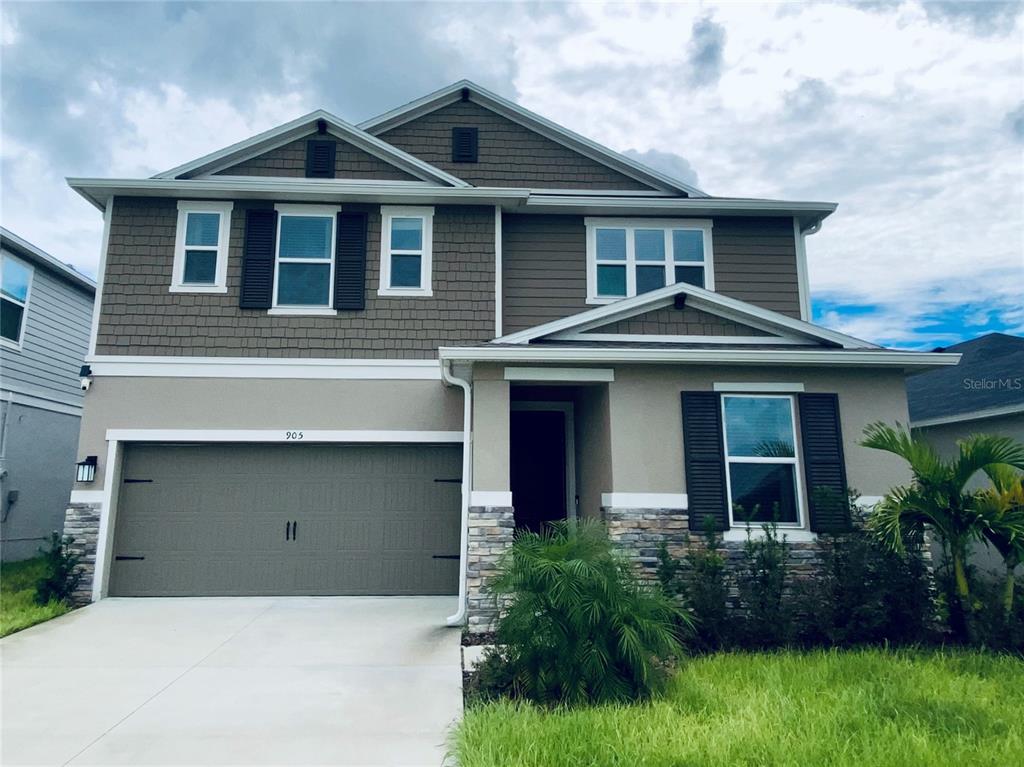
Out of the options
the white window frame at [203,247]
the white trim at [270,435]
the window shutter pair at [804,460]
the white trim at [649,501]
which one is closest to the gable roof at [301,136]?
the white window frame at [203,247]

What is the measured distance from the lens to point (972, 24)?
9242 mm

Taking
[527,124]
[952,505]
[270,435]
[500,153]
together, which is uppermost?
[527,124]

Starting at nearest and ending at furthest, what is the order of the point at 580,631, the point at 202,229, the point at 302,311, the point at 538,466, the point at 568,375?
1. the point at 580,631
2. the point at 568,375
3. the point at 302,311
4. the point at 202,229
5. the point at 538,466

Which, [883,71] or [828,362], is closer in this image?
[828,362]

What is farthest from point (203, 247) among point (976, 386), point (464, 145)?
point (976, 386)

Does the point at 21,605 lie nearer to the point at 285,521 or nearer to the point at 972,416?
the point at 285,521

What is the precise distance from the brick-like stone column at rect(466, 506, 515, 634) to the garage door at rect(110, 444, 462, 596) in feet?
5.99

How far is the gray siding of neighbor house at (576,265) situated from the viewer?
9.59 metres

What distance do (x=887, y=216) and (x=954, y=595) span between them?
10.8 meters

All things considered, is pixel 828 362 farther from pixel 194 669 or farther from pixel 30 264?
pixel 30 264

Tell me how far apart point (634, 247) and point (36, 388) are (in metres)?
11.3

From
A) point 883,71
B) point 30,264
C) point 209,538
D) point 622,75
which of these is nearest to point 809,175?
point 883,71

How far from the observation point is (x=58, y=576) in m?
7.74

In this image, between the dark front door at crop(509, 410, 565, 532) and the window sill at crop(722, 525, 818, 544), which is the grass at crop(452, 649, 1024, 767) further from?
the dark front door at crop(509, 410, 565, 532)
